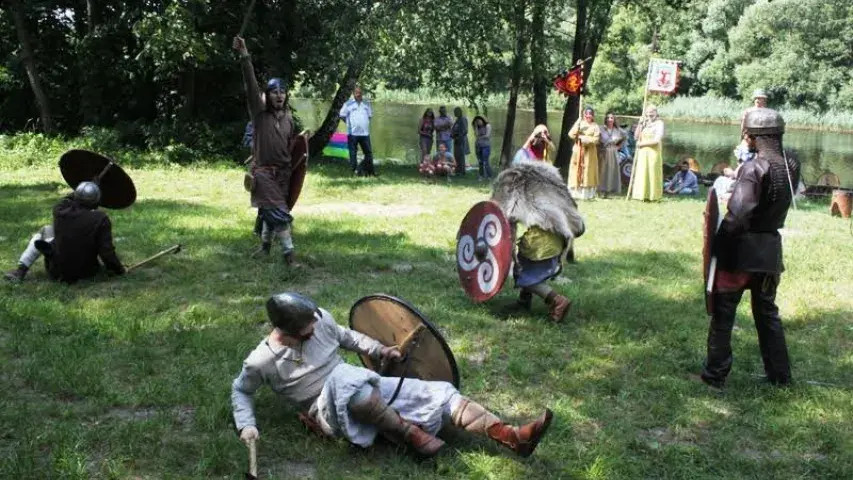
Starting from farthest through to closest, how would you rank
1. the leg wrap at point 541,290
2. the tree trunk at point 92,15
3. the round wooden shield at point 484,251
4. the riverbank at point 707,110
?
the riverbank at point 707,110, the tree trunk at point 92,15, the leg wrap at point 541,290, the round wooden shield at point 484,251

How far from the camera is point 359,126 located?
15031mm

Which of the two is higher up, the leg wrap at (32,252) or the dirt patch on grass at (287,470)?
the leg wrap at (32,252)

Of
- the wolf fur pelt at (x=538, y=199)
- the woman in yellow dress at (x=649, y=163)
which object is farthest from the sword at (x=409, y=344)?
the woman in yellow dress at (x=649, y=163)

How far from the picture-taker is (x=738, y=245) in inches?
184

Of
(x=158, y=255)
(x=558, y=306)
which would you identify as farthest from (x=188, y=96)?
(x=558, y=306)

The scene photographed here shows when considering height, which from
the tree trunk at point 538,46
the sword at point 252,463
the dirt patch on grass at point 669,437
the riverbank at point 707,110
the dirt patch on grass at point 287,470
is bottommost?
the dirt patch on grass at point 669,437

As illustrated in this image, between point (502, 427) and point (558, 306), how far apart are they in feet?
7.70

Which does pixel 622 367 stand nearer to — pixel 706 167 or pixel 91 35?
pixel 91 35

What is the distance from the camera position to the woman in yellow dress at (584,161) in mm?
13469

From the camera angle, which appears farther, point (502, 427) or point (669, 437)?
point (669, 437)

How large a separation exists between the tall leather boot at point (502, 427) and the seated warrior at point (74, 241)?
3.86 m

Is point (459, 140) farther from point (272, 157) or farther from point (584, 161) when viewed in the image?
point (272, 157)

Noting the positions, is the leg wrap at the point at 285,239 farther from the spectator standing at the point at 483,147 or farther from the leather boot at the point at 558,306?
the spectator standing at the point at 483,147

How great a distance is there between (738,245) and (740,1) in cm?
4989
